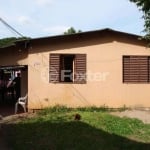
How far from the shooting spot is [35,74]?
1950cm

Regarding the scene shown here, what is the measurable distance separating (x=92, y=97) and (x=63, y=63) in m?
1.86

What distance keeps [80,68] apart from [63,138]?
275 inches

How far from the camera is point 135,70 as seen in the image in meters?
20.2

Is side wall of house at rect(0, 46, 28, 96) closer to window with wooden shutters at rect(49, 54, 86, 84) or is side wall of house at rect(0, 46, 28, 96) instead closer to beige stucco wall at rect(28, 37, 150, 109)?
beige stucco wall at rect(28, 37, 150, 109)

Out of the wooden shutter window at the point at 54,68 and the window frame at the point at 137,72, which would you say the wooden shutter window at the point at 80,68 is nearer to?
the wooden shutter window at the point at 54,68

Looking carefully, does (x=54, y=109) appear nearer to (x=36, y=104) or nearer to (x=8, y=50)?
(x=36, y=104)

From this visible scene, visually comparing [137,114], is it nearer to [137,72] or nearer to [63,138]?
[137,72]

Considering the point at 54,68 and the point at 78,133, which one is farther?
the point at 54,68

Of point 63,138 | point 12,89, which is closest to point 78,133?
point 63,138

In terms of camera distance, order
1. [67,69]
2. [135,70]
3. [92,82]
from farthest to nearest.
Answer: [135,70] → [67,69] → [92,82]

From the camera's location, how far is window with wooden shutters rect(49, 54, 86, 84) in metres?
19.7

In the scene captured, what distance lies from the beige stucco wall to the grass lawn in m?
1.56

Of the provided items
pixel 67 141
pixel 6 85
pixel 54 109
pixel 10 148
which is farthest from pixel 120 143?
pixel 6 85

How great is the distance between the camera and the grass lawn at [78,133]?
40.2 feet
